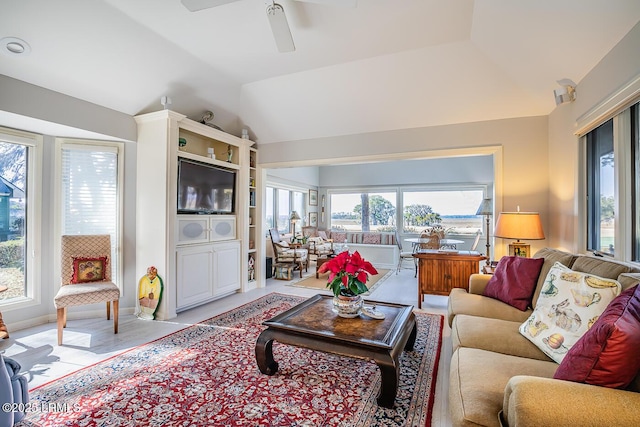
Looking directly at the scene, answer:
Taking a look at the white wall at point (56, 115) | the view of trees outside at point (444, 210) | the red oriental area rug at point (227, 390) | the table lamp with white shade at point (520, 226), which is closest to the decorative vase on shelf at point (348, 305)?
the red oriental area rug at point (227, 390)

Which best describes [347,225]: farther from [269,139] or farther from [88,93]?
[88,93]

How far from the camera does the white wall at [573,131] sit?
79.1 inches

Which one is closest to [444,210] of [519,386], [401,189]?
[401,189]

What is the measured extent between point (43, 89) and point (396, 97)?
12.5 feet

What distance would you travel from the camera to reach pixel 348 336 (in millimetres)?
1964

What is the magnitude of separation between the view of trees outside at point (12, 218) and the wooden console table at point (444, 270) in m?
4.58

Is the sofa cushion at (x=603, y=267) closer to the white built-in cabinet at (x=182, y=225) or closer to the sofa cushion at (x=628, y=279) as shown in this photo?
the sofa cushion at (x=628, y=279)

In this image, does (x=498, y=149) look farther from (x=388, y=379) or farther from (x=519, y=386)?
(x=519, y=386)

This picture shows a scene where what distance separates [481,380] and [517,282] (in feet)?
4.78

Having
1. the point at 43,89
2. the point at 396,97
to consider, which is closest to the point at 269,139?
the point at 396,97

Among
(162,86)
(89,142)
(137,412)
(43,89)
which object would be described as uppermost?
(162,86)

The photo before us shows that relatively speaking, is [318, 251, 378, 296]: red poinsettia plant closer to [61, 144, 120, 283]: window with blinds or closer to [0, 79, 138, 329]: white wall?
[0, 79, 138, 329]: white wall

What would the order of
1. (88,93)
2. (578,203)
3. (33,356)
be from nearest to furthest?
(33,356) → (578,203) → (88,93)

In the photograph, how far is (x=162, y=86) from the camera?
3512 millimetres
